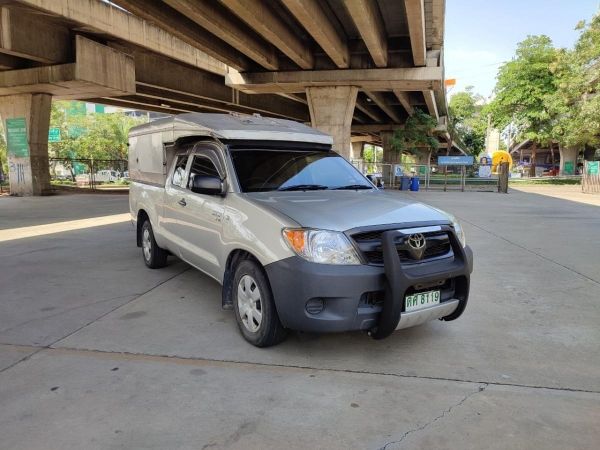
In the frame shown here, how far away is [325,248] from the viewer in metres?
3.43

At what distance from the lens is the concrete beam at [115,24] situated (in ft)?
49.3

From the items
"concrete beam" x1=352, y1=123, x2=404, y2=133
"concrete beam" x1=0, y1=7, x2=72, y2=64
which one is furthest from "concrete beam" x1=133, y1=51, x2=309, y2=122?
"concrete beam" x1=352, y1=123, x2=404, y2=133

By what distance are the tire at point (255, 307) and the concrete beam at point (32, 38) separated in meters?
16.2

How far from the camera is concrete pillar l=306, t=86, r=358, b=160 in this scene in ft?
71.5

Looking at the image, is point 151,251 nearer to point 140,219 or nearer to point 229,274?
point 140,219

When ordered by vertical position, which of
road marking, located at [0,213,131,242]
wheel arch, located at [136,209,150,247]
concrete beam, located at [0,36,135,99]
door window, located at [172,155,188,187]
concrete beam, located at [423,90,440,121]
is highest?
concrete beam, located at [423,90,440,121]

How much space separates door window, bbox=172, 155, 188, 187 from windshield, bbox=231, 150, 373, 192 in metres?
1.02

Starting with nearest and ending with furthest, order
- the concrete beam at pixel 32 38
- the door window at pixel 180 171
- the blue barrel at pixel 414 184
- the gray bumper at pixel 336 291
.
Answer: the gray bumper at pixel 336 291
the door window at pixel 180 171
the concrete beam at pixel 32 38
the blue barrel at pixel 414 184

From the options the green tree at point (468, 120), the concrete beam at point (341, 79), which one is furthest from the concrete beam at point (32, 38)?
the green tree at point (468, 120)

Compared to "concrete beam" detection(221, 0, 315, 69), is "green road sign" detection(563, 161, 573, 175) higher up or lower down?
lower down

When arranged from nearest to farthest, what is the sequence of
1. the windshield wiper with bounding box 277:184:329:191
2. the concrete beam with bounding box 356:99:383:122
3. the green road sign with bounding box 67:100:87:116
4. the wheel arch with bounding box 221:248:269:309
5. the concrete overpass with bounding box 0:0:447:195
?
the wheel arch with bounding box 221:248:269:309 < the windshield wiper with bounding box 277:184:329:191 < the concrete overpass with bounding box 0:0:447:195 < the concrete beam with bounding box 356:99:383:122 < the green road sign with bounding box 67:100:87:116

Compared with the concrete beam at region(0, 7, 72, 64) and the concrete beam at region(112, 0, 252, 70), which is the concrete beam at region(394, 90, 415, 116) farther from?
the concrete beam at region(0, 7, 72, 64)

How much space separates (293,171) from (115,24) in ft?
52.8

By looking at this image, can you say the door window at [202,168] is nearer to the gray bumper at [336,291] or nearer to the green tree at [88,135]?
the gray bumper at [336,291]
